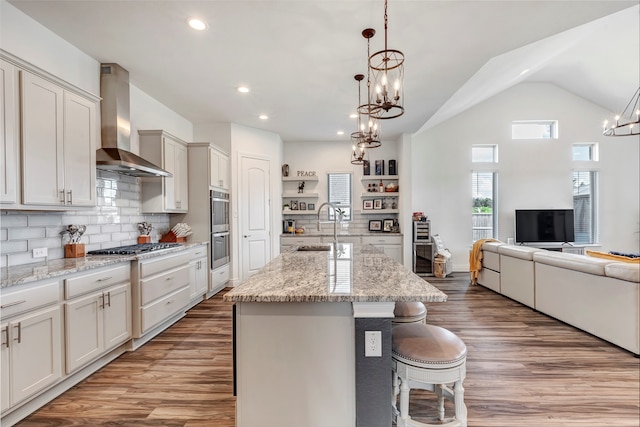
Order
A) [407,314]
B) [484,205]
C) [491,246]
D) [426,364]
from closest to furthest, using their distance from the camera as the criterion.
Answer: [426,364]
[407,314]
[491,246]
[484,205]

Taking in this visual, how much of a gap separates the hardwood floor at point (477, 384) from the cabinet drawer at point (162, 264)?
68 cm

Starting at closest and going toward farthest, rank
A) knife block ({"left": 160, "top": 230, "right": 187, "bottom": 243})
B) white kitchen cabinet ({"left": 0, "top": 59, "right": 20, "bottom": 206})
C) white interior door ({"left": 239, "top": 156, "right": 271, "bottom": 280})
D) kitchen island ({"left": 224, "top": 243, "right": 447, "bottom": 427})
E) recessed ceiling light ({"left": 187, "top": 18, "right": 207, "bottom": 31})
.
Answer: kitchen island ({"left": 224, "top": 243, "right": 447, "bottom": 427}) → white kitchen cabinet ({"left": 0, "top": 59, "right": 20, "bottom": 206}) → recessed ceiling light ({"left": 187, "top": 18, "right": 207, "bottom": 31}) → knife block ({"left": 160, "top": 230, "right": 187, "bottom": 243}) → white interior door ({"left": 239, "top": 156, "right": 271, "bottom": 280})

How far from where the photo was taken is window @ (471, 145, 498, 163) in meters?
6.30

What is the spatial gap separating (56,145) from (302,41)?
2067 mm

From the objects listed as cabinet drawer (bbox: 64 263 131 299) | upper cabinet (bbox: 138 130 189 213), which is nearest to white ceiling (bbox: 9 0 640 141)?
upper cabinet (bbox: 138 130 189 213)

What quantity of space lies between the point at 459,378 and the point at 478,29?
2.56 metres

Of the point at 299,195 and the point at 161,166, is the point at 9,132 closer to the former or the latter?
the point at 161,166

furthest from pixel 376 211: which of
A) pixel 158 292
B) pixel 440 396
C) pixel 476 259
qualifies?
pixel 440 396

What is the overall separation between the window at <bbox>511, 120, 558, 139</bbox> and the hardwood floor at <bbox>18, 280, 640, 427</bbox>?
4550 millimetres

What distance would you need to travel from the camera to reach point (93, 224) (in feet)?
9.44

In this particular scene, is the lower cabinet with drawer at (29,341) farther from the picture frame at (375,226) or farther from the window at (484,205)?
the window at (484,205)

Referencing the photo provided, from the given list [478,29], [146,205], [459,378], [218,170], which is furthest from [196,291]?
[478,29]

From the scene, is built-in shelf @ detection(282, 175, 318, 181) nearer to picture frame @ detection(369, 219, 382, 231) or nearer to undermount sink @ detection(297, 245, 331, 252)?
picture frame @ detection(369, 219, 382, 231)

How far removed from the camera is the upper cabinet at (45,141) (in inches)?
74.0
